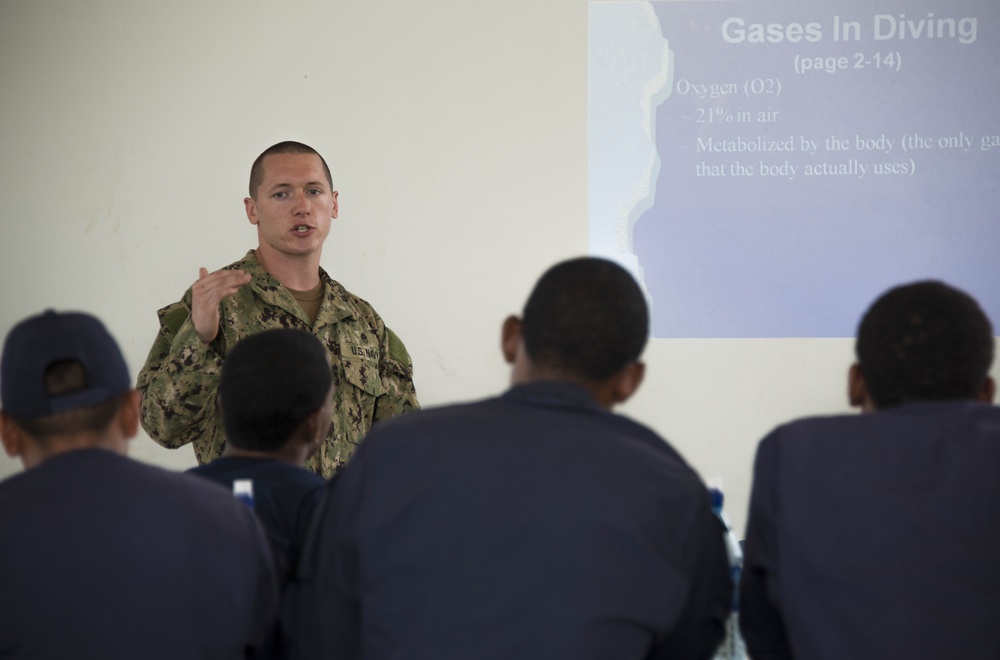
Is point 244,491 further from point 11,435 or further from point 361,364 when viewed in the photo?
point 361,364

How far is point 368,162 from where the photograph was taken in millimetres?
3973

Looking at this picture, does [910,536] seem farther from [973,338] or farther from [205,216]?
[205,216]

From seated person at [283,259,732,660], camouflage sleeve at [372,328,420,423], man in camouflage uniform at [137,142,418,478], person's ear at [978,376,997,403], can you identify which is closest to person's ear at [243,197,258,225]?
man in camouflage uniform at [137,142,418,478]

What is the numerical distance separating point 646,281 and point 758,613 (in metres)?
2.41

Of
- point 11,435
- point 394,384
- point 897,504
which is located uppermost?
point 11,435

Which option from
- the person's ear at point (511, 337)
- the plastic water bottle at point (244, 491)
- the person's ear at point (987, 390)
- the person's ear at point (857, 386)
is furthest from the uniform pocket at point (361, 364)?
the person's ear at point (987, 390)

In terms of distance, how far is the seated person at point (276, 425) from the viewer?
67.5 inches

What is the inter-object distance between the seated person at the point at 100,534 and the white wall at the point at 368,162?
2530 mm

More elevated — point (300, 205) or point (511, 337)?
point (300, 205)

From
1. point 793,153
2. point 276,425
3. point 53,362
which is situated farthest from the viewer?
point 793,153

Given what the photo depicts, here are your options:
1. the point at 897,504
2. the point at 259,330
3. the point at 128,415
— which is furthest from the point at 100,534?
the point at 259,330

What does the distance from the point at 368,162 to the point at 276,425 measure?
91.5 inches

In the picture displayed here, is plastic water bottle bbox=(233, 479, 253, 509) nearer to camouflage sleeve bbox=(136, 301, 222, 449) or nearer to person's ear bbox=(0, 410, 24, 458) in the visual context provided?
person's ear bbox=(0, 410, 24, 458)

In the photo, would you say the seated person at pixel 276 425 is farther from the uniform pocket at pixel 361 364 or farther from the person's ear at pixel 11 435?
the uniform pocket at pixel 361 364
